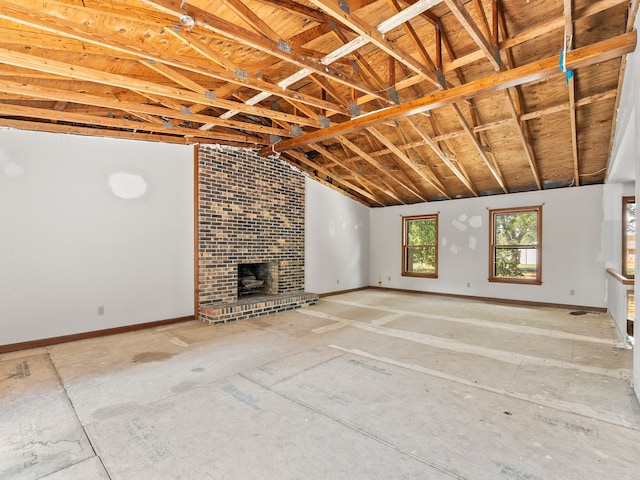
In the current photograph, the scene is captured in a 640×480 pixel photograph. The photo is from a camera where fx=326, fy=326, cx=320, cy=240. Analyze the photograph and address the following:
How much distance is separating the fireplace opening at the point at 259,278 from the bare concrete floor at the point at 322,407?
2155 mm

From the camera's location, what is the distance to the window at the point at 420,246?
28.1ft

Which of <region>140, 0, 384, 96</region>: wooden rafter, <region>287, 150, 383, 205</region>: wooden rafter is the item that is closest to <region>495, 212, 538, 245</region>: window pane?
<region>287, 150, 383, 205</region>: wooden rafter

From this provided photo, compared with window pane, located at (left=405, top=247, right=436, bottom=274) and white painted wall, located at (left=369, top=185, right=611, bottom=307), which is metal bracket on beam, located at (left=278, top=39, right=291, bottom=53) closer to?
white painted wall, located at (left=369, top=185, right=611, bottom=307)

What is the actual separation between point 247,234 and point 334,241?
2.75 meters

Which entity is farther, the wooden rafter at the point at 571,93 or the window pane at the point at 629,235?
the window pane at the point at 629,235

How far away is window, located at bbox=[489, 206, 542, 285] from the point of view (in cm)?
717

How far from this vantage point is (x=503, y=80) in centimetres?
360

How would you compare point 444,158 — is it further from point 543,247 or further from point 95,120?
point 95,120

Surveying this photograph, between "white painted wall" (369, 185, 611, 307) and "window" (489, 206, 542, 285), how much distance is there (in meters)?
0.15

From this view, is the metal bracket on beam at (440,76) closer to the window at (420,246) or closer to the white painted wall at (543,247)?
the white painted wall at (543,247)

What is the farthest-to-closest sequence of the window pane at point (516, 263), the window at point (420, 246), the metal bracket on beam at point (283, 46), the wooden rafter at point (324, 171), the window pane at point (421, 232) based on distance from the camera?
the window pane at point (421, 232) < the window at point (420, 246) < the window pane at point (516, 263) < the wooden rafter at point (324, 171) < the metal bracket on beam at point (283, 46)

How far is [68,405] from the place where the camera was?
271 centimetres

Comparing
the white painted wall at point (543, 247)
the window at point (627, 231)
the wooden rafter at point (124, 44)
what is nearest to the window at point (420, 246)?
the white painted wall at point (543, 247)

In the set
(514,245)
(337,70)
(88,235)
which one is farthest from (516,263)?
(88,235)
